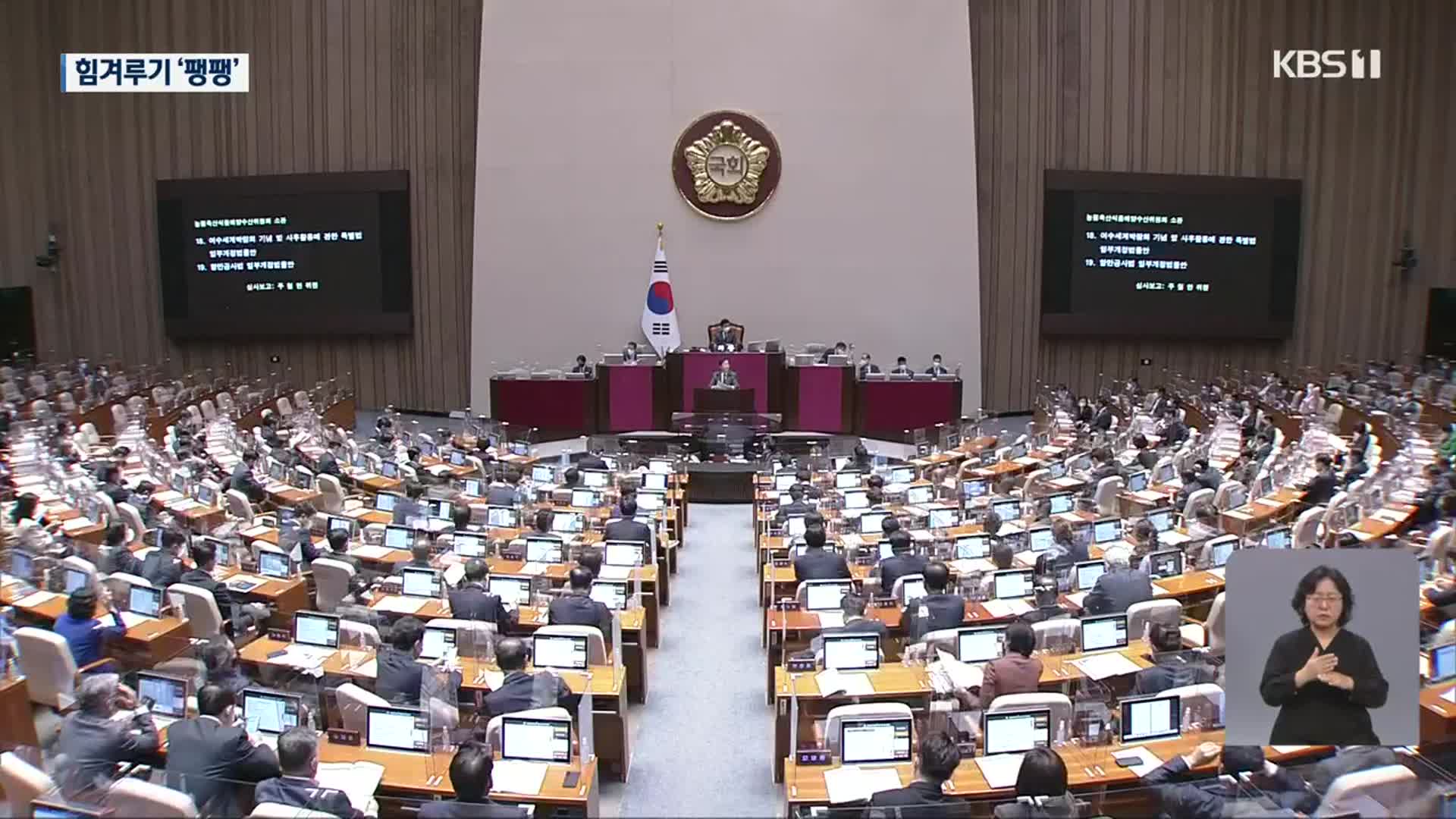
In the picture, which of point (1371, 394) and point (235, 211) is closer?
point (1371, 394)

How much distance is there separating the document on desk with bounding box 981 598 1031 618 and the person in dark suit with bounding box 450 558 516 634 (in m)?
3.37

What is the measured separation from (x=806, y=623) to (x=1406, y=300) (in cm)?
1874

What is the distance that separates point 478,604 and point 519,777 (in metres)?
2.41

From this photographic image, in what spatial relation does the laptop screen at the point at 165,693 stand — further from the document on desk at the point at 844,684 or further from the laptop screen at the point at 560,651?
the document on desk at the point at 844,684

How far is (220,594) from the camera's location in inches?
343

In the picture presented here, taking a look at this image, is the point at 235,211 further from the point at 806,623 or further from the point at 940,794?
the point at 940,794

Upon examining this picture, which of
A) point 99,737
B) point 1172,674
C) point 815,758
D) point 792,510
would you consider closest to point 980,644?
point 1172,674

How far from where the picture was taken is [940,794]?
199 inches

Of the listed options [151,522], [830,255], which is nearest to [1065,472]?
[830,255]

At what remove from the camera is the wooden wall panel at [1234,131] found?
2159cm

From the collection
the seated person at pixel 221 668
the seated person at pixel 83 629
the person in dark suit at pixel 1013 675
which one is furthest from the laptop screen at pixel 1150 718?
the seated person at pixel 83 629

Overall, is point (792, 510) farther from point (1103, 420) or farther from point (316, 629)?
point (1103, 420)

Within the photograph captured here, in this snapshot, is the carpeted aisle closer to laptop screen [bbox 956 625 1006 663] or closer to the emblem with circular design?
laptop screen [bbox 956 625 1006 663]

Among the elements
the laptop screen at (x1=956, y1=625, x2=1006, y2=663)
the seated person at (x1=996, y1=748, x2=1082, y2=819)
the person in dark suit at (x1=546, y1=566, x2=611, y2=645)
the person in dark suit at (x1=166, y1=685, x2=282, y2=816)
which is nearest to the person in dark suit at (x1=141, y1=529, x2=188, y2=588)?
the person in dark suit at (x1=546, y1=566, x2=611, y2=645)
